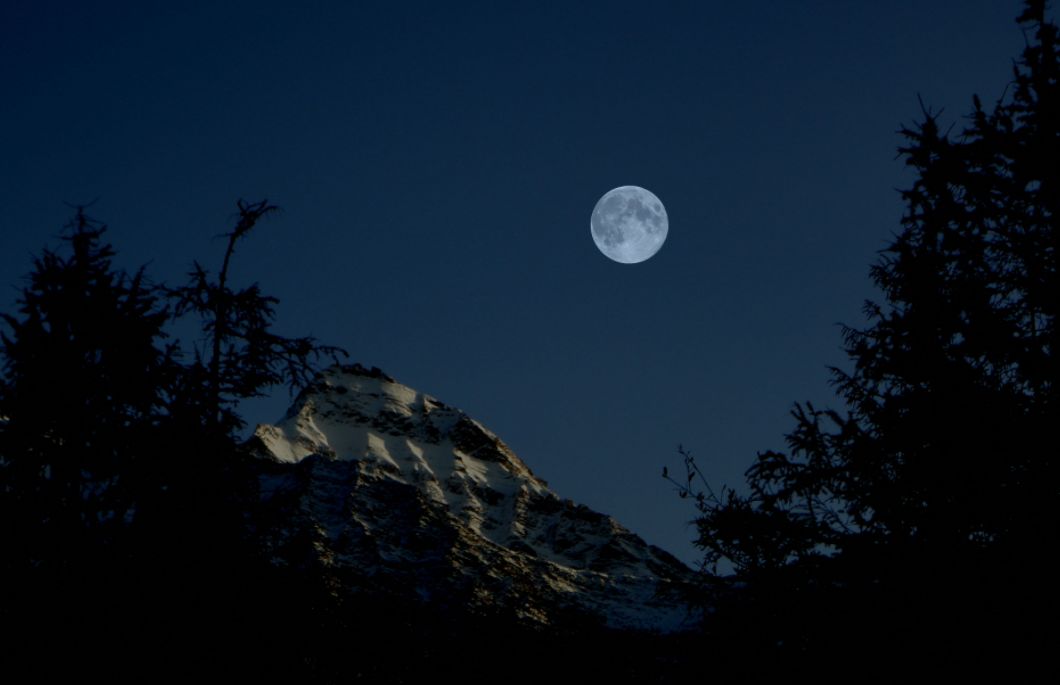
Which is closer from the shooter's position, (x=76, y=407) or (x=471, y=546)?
(x=76, y=407)

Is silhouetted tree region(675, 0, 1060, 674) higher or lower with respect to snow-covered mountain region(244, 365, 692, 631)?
lower

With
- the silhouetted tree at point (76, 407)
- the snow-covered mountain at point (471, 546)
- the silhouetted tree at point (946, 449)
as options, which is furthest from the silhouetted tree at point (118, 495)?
the snow-covered mountain at point (471, 546)

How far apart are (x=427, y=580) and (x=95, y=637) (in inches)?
4981

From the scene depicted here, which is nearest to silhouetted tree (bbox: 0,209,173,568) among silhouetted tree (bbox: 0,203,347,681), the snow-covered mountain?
silhouetted tree (bbox: 0,203,347,681)

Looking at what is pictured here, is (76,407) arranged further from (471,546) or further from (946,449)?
(471,546)

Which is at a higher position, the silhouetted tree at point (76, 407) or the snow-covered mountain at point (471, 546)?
the snow-covered mountain at point (471, 546)

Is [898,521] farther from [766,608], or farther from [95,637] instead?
[95,637]

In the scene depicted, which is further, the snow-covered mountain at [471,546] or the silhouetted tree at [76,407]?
the snow-covered mountain at [471,546]

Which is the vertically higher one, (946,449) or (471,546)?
(471,546)

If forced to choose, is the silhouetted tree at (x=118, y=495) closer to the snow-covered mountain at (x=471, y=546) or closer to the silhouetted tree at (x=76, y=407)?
the silhouetted tree at (x=76, y=407)

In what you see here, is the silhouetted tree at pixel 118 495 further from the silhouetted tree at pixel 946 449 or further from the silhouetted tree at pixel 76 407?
the silhouetted tree at pixel 946 449

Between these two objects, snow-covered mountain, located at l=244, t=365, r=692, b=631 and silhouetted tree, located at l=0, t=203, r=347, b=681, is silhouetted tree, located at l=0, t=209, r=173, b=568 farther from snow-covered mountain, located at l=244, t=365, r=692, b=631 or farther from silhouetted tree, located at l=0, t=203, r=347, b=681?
snow-covered mountain, located at l=244, t=365, r=692, b=631

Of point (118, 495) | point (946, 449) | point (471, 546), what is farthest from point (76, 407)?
point (471, 546)

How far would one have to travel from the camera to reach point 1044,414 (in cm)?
635
